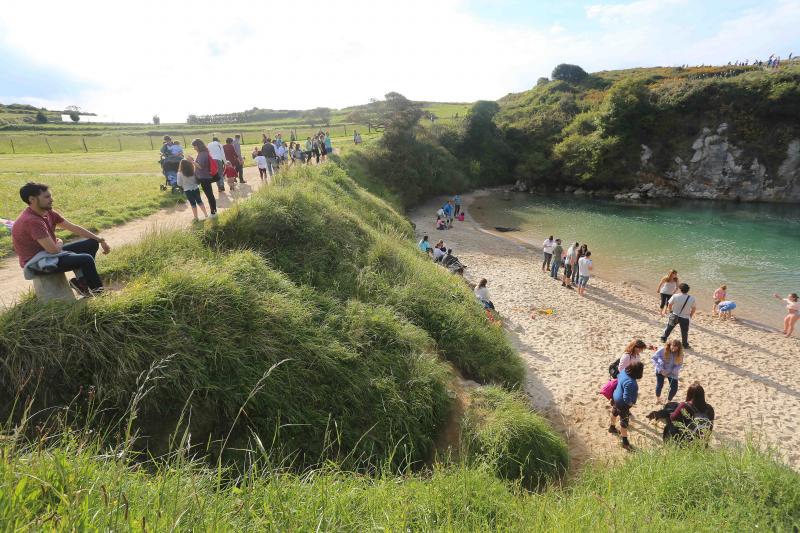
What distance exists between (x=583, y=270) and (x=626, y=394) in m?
9.56

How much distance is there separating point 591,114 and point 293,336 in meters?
50.6

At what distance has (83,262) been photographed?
16.6 ft

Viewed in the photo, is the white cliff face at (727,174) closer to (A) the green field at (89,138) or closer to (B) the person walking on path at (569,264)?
(A) the green field at (89,138)

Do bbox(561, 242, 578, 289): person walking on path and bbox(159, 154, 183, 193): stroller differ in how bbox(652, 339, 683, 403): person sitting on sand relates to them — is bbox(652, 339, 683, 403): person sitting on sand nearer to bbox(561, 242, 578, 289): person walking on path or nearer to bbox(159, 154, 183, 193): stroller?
bbox(561, 242, 578, 289): person walking on path

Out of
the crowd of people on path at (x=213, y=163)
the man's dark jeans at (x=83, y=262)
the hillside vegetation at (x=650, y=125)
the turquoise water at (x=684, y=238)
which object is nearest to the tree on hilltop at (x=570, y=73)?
the hillside vegetation at (x=650, y=125)

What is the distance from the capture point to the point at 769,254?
22750 mm

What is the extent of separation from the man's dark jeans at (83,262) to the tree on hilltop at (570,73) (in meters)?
75.5

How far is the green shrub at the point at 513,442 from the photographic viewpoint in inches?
216

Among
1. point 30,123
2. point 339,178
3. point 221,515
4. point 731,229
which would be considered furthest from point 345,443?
point 30,123

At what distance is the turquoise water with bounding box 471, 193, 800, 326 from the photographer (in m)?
18.2

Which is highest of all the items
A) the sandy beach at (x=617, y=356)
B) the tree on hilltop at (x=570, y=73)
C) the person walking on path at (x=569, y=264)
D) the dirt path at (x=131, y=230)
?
the tree on hilltop at (x=570, y=73)

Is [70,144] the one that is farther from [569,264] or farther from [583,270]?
[583,270]

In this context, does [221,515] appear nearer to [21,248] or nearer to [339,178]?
[21,248]

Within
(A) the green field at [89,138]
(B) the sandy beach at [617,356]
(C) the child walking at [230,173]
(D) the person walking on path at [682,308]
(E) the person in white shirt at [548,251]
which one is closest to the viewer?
(B) the sandy beach at [617,356]
